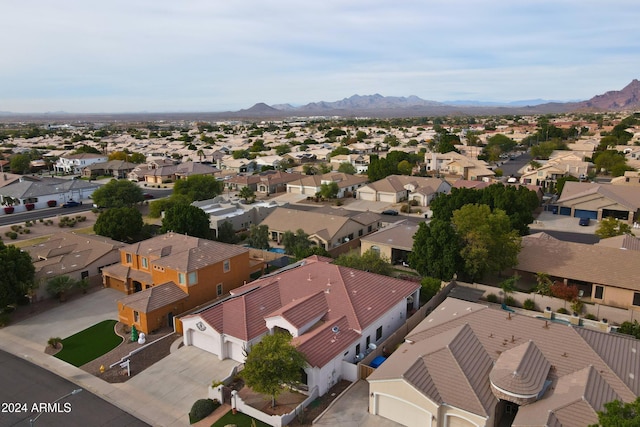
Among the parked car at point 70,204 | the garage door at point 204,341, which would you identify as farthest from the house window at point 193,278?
the parked car at point 70,204

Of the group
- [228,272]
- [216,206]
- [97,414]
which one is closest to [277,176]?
[216,206]

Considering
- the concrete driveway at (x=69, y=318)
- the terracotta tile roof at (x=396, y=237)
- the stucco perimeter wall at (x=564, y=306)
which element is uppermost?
the terracotta tile roof at (x=396, y=237)

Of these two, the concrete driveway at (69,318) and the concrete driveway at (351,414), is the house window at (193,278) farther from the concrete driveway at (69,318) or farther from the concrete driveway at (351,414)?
the concrete driveway at (351,414)

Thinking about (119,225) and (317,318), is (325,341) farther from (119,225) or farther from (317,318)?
(119,225)

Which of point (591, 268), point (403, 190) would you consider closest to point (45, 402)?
point (591, 268)

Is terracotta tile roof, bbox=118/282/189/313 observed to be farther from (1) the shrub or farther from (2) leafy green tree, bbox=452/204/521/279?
(2) leafy green tree, bbox=452/204/521/279

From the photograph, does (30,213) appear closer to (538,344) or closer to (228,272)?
(228,272)
